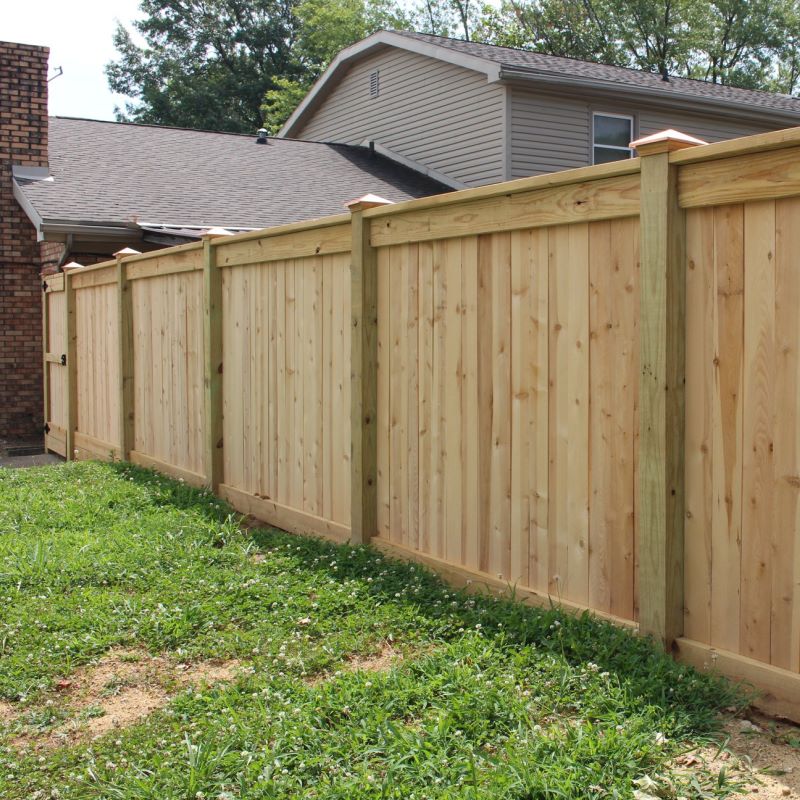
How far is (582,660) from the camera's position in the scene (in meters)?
3.56

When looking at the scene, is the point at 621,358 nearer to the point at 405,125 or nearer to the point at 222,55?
the point at 405,125

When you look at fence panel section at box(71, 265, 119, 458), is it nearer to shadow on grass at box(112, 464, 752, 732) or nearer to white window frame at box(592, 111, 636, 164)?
shadow on grass at box(112, 464, 752, 732)

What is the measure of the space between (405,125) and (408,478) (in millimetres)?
14173

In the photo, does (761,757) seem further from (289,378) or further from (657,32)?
(657,32)

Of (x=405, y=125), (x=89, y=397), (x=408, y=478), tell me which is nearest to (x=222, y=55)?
(x=405, y=125)

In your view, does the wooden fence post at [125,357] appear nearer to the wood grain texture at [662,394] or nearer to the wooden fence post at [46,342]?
the wooden fence post at [46,342]

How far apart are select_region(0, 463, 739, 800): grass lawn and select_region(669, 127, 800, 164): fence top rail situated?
5.73 ft

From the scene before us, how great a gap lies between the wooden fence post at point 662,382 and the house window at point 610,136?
1361 cm

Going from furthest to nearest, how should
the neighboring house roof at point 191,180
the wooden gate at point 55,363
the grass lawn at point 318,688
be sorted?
the neighboring house roof at point 191,180 < the wooden gate at point 55,363 < the grass lawn at point 318,688

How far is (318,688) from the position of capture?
11.7 ft

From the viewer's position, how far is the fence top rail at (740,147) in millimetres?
3088

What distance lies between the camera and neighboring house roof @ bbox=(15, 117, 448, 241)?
1273cm

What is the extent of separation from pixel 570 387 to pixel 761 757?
1593 millimetres

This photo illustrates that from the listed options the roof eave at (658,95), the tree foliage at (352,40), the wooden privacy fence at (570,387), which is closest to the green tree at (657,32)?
the tree foliage at (352,40)
